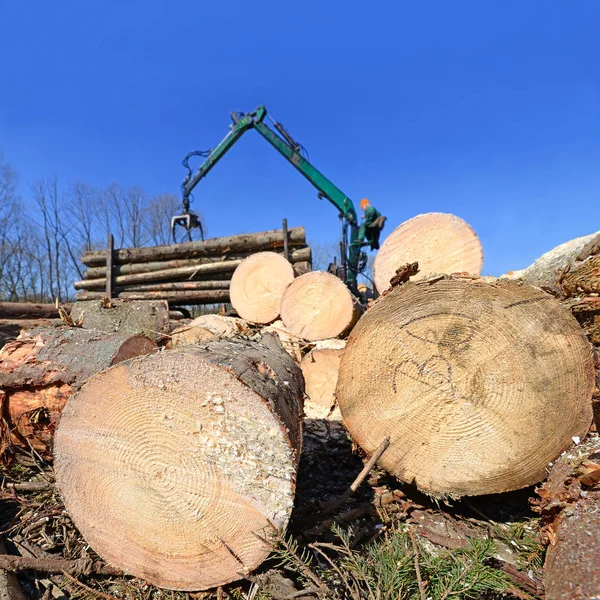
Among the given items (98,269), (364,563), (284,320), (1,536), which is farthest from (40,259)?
(364,563)

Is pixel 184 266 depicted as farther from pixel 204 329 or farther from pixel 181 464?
pixel 181 464

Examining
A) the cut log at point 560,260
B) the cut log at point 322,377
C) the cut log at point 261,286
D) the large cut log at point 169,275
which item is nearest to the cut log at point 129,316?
the cut log at point 261,286

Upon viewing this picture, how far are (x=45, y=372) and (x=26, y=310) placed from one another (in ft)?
19.3

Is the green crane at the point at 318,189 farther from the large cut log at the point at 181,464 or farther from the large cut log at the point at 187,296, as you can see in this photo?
the large cut log at the point at 181,464

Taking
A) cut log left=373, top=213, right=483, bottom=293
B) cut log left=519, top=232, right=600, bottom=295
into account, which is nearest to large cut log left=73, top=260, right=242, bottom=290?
cut log left=373, top=213, right=483, bottom=293

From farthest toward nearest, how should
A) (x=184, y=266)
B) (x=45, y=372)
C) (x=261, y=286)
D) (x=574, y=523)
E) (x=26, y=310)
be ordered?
(x=184, y=266), (x=26, y=310), (x=261, y=286), (x=45, y=372), (x=574, y=523)

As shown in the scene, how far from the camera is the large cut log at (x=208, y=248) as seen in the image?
24.1 feet

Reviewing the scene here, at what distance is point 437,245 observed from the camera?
10.9 feet

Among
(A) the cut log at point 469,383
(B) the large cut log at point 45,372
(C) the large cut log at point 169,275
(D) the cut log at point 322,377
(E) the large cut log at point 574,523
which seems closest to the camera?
(E) the large cut log at point 574,523

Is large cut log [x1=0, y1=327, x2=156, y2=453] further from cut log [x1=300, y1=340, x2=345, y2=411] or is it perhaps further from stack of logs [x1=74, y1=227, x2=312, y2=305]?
stack of logs [x1=74, y1=227, x2=312, y2=305]

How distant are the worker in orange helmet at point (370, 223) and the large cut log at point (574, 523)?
23.3 feet

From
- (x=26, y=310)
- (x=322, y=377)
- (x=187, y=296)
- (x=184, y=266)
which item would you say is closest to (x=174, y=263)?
(x=184, y=266)

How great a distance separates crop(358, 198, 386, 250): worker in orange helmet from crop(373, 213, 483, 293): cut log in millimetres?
5314

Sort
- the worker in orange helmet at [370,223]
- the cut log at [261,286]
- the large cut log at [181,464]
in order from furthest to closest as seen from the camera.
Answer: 1. the worker in orange helmet at [370,223]
2. the cut log at [261,286]
3. the large cut log at [181,464]
